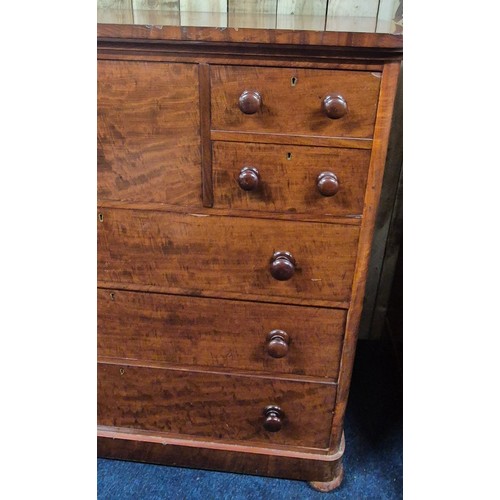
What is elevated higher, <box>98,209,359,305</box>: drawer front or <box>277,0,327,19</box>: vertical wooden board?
<box>277,0,327,19</box>: vertical wooden board

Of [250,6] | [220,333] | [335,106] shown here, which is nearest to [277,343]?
[220,333]

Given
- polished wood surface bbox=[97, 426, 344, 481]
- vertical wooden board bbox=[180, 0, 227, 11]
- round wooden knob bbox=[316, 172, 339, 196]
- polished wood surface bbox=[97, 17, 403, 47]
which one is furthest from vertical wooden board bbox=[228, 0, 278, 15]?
polished wood surface bbox=[97, 426, 344, 481]

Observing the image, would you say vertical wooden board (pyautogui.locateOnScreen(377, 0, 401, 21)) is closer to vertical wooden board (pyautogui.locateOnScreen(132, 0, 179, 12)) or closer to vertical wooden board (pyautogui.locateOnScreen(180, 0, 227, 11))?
vertical wooden board (pyautogui.locateOnScreen(180, 0, 227, 11))

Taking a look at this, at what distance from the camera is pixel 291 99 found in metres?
0.85

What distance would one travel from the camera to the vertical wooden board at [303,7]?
4.21 ft

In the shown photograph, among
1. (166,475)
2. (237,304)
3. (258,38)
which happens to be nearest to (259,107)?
(258,38)

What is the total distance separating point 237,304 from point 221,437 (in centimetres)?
37

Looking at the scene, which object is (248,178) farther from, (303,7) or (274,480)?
(274,480)

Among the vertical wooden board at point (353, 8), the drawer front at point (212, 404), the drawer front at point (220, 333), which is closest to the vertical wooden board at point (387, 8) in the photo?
the vertical wooden board at point (353, 8)

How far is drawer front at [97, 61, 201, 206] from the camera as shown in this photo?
86 cm

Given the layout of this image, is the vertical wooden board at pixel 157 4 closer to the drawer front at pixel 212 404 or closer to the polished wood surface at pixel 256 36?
the polished wood surface at pixel 256 36

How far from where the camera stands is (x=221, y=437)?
117cm

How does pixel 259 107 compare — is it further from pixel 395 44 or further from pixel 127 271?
pixel 127 271
